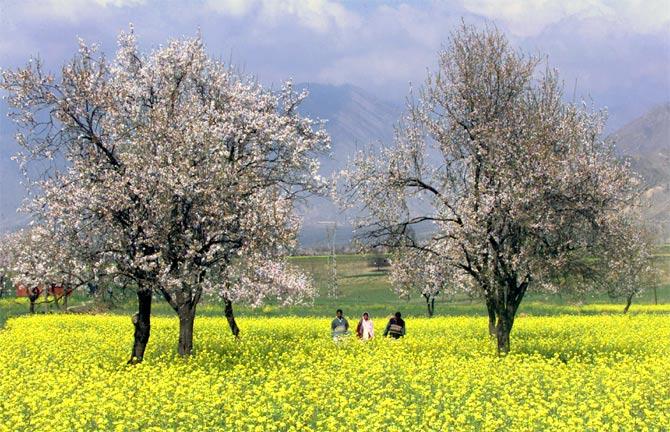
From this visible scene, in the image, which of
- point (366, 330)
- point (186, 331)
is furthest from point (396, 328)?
point (186, 331)

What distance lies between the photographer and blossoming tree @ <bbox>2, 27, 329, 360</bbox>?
1083 inches

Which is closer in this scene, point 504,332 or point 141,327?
point 141,327

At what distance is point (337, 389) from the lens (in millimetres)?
21719

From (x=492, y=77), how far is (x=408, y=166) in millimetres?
4913

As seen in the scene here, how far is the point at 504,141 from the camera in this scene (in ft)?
102

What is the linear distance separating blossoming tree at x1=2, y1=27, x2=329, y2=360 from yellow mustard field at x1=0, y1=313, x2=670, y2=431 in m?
2.95

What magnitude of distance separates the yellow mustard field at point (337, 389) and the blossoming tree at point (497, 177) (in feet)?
12.5

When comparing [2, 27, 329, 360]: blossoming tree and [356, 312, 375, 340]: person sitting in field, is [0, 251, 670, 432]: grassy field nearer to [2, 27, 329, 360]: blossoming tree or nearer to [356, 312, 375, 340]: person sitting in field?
[356, 312, 375, 340]: person sitting in field

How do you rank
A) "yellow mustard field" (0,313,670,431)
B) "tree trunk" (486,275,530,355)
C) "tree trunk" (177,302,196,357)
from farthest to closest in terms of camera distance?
"tree trunk" (486,275,530,355) < "tree trunk" (177,302,196,357) < "yellow mustard field" (0,313,670,431)

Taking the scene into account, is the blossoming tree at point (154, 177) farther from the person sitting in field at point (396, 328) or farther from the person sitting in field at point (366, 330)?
the person sitting in field at point (396, 328)

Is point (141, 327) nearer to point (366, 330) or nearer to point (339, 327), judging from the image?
point (339, 327)

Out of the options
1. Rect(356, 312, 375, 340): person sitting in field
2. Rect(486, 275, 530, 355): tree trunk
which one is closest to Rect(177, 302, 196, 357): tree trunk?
Rect(356, 312, 375, 340): person sitting in field

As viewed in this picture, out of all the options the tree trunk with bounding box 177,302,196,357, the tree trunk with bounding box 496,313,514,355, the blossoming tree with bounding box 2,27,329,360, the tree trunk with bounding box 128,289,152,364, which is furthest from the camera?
the tree trunk with bounding box 496,313,514,355

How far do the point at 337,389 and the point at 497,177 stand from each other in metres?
12.4
